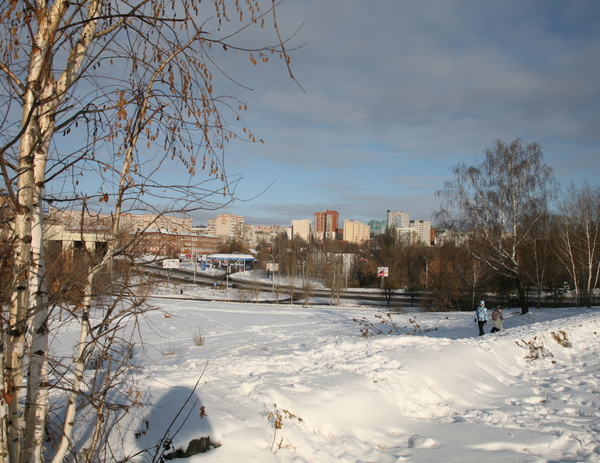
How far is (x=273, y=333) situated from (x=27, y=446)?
53.2ft

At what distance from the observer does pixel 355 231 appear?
585 feet

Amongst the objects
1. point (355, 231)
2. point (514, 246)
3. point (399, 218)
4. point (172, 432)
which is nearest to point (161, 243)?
point (172, 432)

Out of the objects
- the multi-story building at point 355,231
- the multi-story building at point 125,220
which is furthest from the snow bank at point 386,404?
the multi-story building at point 355,231

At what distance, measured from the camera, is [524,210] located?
917 inches

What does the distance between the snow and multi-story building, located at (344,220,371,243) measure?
161006 millimetres

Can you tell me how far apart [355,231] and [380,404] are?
569ft

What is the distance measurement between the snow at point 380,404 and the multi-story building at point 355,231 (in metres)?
161

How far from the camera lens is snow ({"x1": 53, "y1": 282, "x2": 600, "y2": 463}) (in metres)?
4.57

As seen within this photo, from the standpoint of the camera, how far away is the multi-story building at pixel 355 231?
174m

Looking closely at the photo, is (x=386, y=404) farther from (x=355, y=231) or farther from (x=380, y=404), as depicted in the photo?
(x=355, y=231)

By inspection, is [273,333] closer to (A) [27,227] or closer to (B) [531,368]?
(B) [531,368]

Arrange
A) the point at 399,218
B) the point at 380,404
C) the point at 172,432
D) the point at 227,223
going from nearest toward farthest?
1. the point at 172,432
2. the point at 380,404
3. the point at 227,223
4. the point at 399,218

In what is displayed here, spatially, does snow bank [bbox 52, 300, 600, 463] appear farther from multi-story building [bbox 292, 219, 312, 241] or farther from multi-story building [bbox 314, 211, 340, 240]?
multi-story building [bbox 314, 211, 340, 240]

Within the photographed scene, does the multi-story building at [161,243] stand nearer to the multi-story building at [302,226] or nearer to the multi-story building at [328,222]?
the multi-story building at [302,226]
